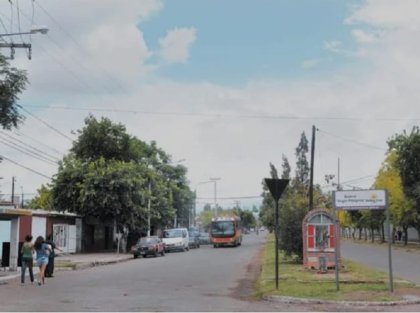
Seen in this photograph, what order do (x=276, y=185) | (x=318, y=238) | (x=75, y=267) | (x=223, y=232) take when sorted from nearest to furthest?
(x=276, y=185) → (x=318, y=238) → (x=75, y=267) → (x=223, y=232)

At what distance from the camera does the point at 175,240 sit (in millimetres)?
52875

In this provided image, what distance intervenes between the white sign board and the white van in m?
35.3

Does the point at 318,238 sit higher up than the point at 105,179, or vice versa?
the point at 105,179

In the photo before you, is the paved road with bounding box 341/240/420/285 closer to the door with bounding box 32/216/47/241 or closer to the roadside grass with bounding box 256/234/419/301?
the roadside grass with bounding box 256/234/419/301

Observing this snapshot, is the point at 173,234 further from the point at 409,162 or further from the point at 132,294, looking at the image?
the point at 132,294

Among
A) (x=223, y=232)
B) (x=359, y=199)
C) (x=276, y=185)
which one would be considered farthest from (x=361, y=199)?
(x=223, y=232)

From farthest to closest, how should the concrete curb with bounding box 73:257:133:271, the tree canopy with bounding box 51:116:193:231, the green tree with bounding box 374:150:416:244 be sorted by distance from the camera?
1. the green tree with bounding box 374:150:416:244
2. the tree canopy with bounding box 51:116:193:231
3. the concrete curb with bounding box 73:257:133:271

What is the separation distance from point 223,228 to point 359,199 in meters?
45.0

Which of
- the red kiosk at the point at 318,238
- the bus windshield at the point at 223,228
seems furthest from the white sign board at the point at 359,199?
the bus windshield at the point at 223,228

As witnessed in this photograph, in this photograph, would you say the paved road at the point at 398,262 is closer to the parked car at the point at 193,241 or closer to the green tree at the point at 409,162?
the green tree at the point at 409,162

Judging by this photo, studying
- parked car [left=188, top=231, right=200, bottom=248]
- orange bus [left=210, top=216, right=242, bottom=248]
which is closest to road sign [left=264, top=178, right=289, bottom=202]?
parked car [left=188, top=231, right=200, bottom=248]

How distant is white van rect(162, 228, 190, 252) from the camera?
52344 millimetres

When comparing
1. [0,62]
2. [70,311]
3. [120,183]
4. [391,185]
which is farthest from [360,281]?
[391,185]

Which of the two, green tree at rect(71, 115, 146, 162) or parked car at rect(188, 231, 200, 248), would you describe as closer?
green tree at rect(71, 115, 146, 162)
